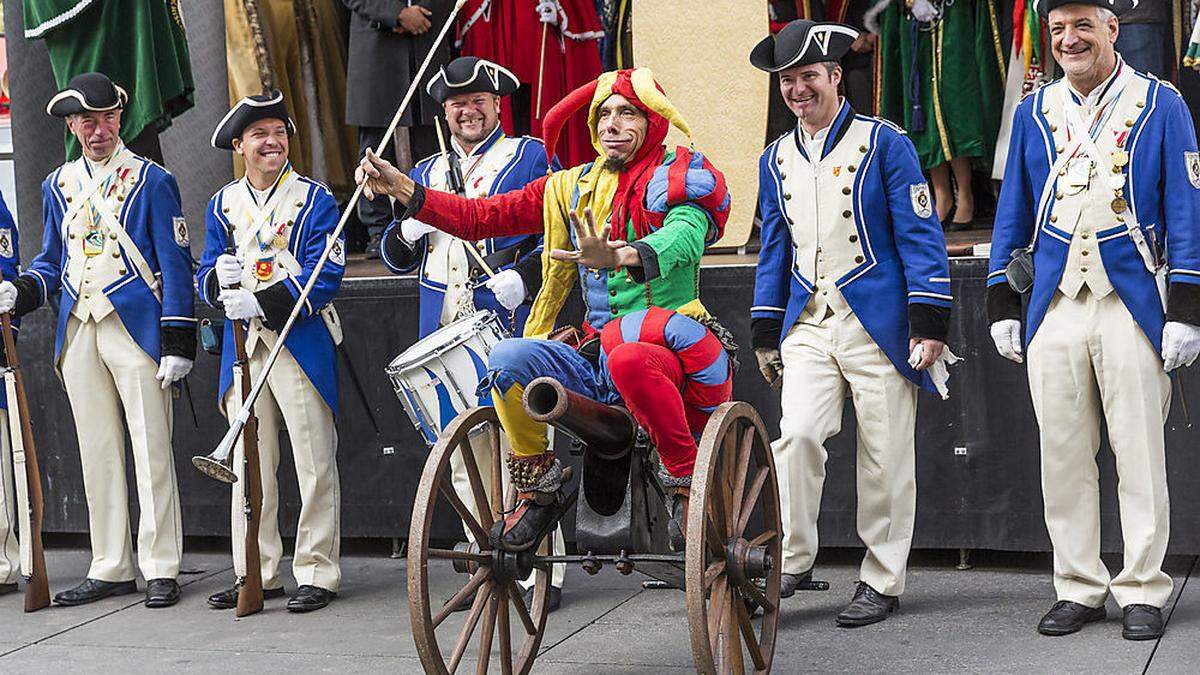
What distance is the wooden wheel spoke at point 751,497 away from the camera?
4.59 meters

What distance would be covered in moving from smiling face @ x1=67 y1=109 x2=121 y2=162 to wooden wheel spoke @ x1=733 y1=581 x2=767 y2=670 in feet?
10.4

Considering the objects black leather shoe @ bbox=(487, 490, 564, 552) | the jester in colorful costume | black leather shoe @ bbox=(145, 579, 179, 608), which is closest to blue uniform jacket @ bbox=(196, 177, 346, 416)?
black leather shoe @ bbox=(145, 579, 179, 608)

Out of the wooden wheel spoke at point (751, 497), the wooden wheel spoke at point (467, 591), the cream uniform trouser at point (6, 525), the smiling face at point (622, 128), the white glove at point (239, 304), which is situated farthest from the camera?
the cream uniform trouser at point (6, 525)

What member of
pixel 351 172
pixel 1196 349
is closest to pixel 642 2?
pixel 351 172

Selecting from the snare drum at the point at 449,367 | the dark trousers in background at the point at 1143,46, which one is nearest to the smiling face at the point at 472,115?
the snare drum at the point at 449,367

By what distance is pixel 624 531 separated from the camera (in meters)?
4.56

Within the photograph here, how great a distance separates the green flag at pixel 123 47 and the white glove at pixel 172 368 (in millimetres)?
1386

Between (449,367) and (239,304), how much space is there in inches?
35.5

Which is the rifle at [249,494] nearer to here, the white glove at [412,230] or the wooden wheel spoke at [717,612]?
the white glove at [412,230]

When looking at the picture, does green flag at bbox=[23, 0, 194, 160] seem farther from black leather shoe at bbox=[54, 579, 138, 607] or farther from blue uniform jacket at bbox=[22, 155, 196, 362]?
black leather shoe at bbox=[54, 579, 138, 607]

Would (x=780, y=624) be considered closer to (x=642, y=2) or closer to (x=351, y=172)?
(x=642, y=2)

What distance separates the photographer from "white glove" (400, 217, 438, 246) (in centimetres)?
604

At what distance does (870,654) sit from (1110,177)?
1.57 meters

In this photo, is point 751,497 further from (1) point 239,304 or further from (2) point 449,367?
(1) point 239,304
